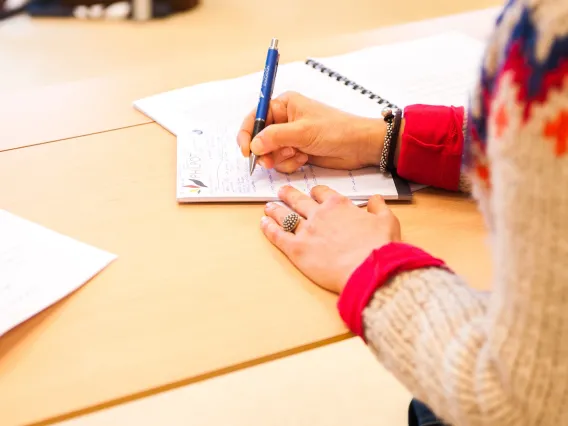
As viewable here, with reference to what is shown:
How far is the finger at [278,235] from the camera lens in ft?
2.03

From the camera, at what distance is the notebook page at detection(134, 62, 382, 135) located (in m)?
0.84

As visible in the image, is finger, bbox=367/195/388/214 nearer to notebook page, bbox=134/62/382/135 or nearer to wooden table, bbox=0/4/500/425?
wooden table, bbox=0/4/500/425

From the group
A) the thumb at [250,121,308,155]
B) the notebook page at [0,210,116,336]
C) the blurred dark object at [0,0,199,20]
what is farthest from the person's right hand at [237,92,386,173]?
the blurred dark object at [0,0,199,20]

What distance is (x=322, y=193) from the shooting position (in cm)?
68

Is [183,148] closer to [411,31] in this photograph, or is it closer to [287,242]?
[287,242]

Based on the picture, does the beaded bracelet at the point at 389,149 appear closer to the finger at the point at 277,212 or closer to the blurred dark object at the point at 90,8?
the finger at the point at 277,212

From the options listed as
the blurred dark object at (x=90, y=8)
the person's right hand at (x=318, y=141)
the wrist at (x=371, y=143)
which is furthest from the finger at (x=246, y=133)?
the blurred dark object at (x=90, y=8)

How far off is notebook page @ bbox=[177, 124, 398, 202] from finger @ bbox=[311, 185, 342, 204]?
0.07ft

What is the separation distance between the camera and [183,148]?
77cm

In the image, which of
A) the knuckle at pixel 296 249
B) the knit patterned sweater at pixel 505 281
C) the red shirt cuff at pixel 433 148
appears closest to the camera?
the knit patterned sweater at pixel 505 281

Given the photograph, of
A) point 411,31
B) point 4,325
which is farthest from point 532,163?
point 411,31

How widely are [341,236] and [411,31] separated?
617 mm

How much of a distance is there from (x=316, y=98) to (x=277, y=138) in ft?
0.57

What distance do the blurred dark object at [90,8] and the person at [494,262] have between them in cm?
124
